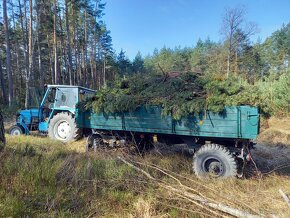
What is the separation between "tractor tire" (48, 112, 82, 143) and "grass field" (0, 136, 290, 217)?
327 centimetres

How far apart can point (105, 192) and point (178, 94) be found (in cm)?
271

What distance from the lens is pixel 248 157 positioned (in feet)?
16.1

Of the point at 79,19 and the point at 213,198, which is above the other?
the point at 79,19

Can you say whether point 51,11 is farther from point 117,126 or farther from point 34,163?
point 34,163

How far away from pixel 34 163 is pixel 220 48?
2916 cm

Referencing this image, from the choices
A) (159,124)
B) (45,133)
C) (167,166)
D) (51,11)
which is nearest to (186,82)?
(159,124)

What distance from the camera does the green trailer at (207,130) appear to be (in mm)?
4720

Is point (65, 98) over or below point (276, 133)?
over

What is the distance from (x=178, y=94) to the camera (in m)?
5.34

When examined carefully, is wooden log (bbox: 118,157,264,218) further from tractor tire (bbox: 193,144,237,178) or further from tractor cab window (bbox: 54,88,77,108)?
tractor cab window (bbox: 54,88,77,108)

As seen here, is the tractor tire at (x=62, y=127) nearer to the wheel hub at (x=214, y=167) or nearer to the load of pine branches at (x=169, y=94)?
the load of pine branches at (x=169, y=94)

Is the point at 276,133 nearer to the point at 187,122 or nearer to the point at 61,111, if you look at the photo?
the point at 187,122

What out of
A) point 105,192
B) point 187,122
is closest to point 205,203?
point 105,192

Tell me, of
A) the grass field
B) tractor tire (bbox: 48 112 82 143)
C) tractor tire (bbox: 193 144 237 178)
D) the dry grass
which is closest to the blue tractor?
tractor tire (bbox: 48 112 82 143)
